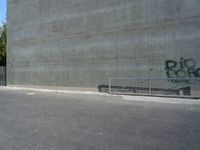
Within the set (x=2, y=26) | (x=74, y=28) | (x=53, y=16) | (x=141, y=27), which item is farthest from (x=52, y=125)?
(x=2, y=26)

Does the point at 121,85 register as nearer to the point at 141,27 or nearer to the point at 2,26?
the point at 141,27

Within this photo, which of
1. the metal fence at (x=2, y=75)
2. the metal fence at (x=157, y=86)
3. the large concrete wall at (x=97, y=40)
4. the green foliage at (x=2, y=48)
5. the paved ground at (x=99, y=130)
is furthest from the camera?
the green foliage at (x=2, y=48)

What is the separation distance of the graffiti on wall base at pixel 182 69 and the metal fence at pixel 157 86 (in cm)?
30

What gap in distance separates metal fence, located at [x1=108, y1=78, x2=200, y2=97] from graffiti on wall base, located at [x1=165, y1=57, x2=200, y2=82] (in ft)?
0.99

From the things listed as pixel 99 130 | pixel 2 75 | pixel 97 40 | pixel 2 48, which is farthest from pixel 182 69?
pixel 2 48

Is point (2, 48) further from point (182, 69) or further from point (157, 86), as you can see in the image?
point (182, 69)

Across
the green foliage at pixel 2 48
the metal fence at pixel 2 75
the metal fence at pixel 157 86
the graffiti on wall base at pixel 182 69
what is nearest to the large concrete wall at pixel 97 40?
the graffiti on wall base at pixel 182 69

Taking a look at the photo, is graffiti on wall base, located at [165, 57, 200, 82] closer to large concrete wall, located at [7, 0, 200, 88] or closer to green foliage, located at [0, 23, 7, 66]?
large concrete wall, located at [7, 0, 200, 88]

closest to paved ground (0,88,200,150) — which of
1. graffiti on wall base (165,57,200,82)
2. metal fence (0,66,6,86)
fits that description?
graffiti on wall base (165,57,200,82)

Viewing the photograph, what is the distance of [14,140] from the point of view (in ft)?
17.1

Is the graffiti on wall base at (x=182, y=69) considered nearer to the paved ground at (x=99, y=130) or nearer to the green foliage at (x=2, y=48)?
the paved ground at (x=99, y=130)

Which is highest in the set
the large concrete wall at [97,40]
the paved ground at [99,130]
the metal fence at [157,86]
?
the large concrete wall at [97,40]

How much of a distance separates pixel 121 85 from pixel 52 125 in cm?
843

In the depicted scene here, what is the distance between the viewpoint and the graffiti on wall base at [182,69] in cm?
1237
